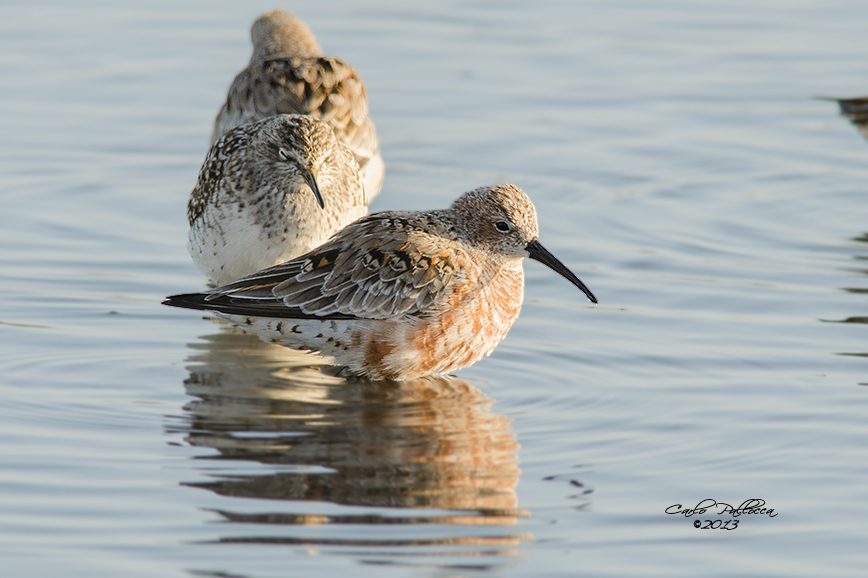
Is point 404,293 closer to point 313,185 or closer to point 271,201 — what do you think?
point 313,185

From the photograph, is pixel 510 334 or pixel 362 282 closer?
pixel 362 282

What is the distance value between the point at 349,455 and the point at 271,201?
2.76 meters

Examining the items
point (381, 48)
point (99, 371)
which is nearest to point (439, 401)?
point (99, 371)

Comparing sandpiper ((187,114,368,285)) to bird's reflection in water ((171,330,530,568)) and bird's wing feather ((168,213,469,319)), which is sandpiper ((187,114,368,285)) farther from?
bird's wing feather ((168,213,469,319))

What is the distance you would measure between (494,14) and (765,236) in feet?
22.2

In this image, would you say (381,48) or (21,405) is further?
(381,48)

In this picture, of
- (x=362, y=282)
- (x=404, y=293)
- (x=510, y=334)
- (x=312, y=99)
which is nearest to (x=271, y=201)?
(x=362, y=282)

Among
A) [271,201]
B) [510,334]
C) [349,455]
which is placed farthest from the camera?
[271,201]

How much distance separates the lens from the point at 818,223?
1168 centimetres

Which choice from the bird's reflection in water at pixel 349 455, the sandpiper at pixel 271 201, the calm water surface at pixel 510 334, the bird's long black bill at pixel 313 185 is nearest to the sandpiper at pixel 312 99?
the calm water surface at pixel 510 334

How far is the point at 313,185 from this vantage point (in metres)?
9.30

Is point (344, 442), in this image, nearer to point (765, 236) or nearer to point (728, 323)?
point (728, 323)

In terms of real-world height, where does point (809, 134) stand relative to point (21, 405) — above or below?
above

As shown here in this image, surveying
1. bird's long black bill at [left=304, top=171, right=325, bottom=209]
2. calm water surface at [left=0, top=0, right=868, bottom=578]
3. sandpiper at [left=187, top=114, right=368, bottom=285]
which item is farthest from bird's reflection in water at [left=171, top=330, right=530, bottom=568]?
bird's long black bill at [left=304, top=171, right=325, bottom=209]
